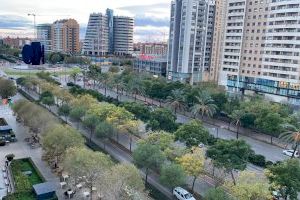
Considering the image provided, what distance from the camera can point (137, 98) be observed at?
70062mm

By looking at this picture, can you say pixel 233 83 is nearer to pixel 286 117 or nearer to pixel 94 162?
pixel 286 117

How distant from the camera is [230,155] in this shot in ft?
92.1

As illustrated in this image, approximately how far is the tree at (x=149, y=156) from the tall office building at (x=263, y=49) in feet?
144

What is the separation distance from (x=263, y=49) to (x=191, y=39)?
70.3 ft

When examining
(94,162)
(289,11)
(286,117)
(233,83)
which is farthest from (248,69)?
(94,162)

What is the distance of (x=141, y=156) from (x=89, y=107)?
18169 mm

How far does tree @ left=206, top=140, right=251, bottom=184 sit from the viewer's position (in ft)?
90.6

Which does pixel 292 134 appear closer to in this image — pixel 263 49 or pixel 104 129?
pixel 104 129

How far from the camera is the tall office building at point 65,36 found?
166 meters

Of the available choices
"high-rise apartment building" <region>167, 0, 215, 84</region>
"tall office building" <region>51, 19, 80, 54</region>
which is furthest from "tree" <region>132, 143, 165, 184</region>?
"tall office building" <region>51, 19, 80, 54</region>

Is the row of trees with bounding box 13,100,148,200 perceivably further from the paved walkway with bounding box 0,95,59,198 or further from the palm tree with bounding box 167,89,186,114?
the palm tree with bounding box 167,89,186,114

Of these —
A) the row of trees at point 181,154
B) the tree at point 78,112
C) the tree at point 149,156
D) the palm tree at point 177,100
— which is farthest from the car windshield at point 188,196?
the palm tree at point 177,100

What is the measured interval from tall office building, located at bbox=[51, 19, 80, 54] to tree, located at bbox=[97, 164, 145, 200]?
15442 centimetres

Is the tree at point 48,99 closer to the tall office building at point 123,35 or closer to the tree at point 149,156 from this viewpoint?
the tree at point 149,156
